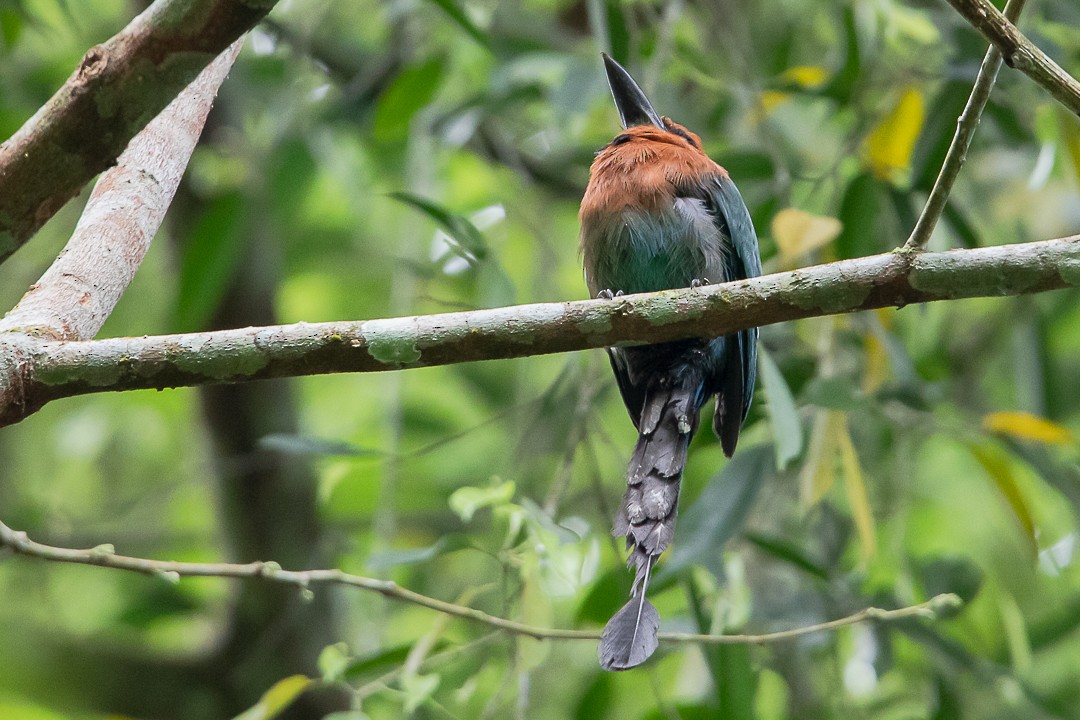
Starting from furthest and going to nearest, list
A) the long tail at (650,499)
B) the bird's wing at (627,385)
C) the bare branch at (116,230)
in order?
1. the bird's wing at (627,385)
2. the long tail at (650,499)
3. the bare branch at (116,230)

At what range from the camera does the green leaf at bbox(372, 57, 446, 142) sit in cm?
375

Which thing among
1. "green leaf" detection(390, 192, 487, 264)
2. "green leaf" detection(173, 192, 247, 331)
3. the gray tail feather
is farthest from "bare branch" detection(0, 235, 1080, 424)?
"green leaf" detection(173, 192, 247, 331)

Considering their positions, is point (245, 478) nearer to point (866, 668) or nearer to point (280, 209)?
point (280, 209)

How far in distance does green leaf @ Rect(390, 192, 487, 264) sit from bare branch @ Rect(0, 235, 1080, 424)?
101 cm

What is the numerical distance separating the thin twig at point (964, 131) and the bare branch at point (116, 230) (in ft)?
4.21

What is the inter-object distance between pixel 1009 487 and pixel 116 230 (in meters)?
2.43

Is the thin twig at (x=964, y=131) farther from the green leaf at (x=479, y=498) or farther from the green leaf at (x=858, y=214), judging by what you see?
the green leaf at (x=858, y=214)

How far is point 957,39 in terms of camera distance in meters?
3.77

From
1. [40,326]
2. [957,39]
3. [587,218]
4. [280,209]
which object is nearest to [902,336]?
[957,39]

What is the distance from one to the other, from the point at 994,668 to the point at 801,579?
696 mm

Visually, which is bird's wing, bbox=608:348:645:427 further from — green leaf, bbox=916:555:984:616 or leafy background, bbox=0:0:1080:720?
green leaf, bbox=916:555:984:616

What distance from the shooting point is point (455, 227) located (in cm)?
297

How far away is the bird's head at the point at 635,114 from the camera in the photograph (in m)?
3.29

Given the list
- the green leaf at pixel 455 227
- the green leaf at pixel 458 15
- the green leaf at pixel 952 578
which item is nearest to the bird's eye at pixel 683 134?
the green leaf at pixel 458 15
